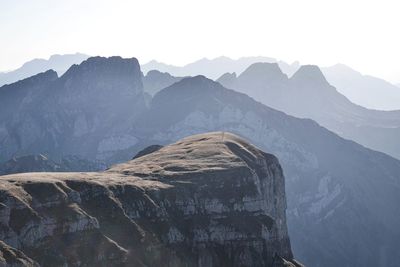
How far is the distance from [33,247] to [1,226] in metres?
10.4

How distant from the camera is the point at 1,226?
197 metres

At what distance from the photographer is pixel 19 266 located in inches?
7377

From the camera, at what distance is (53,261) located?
19775cm

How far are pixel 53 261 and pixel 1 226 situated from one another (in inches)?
670

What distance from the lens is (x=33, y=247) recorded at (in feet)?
652

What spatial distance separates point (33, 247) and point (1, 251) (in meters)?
12.9

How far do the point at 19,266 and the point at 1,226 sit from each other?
15.3m

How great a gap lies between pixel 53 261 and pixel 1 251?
16.0m

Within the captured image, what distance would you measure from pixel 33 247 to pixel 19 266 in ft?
39.2

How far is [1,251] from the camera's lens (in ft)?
614
